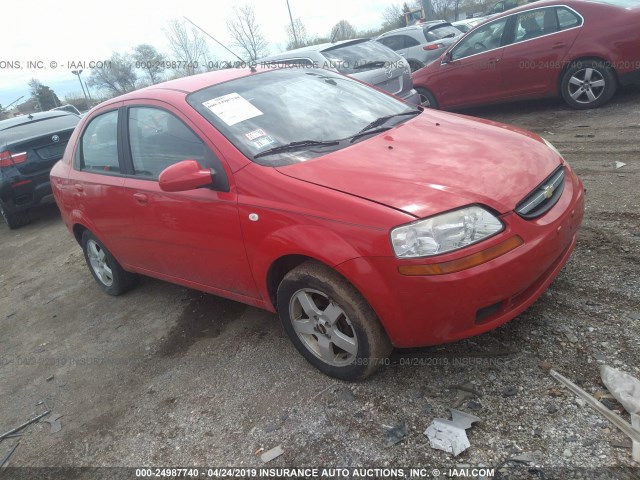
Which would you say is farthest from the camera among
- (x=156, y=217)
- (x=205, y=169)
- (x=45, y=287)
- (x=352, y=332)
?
(x=45, y=287)

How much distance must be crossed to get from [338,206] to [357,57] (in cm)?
562

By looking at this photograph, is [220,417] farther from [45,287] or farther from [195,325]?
[45,287]

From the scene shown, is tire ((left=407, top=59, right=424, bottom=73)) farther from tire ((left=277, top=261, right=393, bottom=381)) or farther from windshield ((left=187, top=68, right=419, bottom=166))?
tire ((left=277, top=261, right=393, bottom=381))

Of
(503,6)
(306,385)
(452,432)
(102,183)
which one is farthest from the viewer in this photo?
(503,6)

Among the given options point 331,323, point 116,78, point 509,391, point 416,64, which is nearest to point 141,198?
point 331,323

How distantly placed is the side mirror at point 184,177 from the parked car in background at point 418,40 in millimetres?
9166

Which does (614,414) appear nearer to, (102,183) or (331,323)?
(331,323)

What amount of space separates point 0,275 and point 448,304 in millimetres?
5972

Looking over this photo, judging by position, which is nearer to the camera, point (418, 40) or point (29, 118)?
point (29, 118)

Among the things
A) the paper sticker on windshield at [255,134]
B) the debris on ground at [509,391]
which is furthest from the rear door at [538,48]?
the debris on ground at [509,391]

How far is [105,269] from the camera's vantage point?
179 inches

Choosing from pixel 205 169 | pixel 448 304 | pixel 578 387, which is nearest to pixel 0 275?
pixel 205 169

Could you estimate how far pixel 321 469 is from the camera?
226 centimetres

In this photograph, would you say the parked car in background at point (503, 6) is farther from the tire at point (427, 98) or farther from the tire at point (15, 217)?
the tire at point (15, 217)
